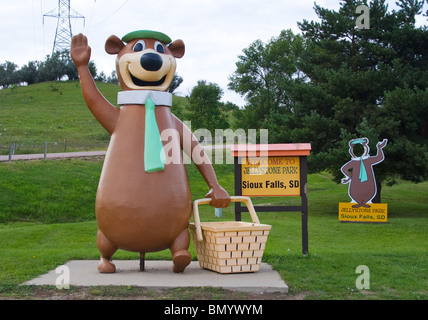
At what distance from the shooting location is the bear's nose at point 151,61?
5.39 metres

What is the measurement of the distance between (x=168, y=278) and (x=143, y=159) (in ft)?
4.17

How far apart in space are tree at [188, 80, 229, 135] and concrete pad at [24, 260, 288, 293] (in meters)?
20.7

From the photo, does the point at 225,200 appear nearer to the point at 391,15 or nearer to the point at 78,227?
the point at 78,227

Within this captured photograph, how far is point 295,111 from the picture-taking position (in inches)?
667

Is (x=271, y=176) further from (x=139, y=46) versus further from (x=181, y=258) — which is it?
(x=139, y=46)

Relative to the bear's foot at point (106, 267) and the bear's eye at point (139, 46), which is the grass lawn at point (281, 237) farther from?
the bear's eye at point (139, 46)

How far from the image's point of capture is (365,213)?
13.6m

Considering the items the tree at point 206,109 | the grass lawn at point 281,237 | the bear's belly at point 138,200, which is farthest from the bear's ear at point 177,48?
the tree at point 206,109

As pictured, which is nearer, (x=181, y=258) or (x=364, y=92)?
(x=181, y=258)

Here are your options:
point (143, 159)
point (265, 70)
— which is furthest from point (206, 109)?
point (143, 159)

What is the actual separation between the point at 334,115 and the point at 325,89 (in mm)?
958

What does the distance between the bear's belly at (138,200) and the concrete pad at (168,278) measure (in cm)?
34

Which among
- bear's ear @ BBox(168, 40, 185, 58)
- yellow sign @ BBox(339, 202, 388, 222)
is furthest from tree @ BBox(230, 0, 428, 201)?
bear's ear @ BBox(168, 40, 185, 58)
